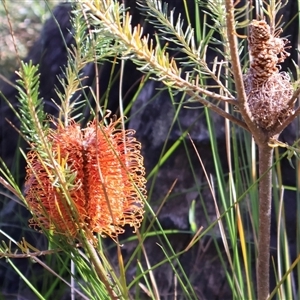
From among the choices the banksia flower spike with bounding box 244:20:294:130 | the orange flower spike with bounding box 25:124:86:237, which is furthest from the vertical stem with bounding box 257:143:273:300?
the orange flower spike with bounding box 25:124:86:237

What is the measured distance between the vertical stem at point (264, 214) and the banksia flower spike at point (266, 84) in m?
0.03

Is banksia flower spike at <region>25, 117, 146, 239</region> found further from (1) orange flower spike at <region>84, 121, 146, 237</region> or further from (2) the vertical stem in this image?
(2) the vertical stem

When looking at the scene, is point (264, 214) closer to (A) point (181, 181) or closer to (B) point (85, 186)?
(B) point (85, 186)

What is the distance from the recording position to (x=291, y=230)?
44.6 inches


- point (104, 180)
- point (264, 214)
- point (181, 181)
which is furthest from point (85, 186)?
point (181, 181)

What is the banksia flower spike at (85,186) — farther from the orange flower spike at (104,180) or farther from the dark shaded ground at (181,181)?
the dark shaded ground at (181,181)

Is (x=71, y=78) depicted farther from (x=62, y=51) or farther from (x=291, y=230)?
(x=62, y=51)

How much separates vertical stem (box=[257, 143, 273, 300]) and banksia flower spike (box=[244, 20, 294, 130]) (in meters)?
0.03

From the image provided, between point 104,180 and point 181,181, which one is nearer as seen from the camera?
point 104,180

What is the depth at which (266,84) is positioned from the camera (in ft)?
1.56

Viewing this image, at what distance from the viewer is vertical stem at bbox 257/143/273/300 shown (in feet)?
1.63

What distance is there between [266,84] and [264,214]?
11 cm

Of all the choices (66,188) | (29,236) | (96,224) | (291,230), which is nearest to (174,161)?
(291,230)

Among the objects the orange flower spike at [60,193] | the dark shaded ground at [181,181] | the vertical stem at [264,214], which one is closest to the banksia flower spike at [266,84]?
the vertical stem at [264,214]
